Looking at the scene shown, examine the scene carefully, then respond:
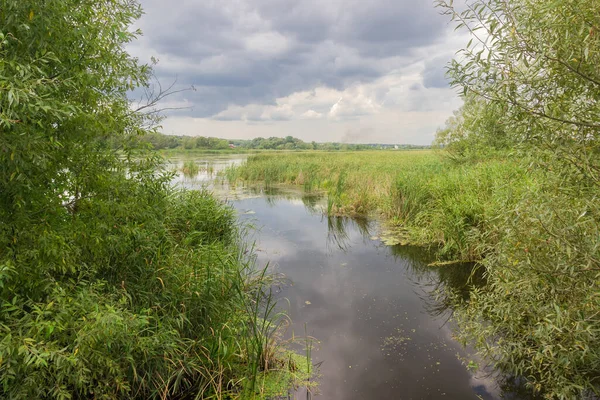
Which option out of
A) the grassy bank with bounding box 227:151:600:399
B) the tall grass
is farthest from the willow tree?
the tall grass

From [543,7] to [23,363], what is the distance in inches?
159

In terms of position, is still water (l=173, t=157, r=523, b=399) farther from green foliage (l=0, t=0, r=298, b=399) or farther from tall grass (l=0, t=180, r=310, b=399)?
green foliage (l=0, t=0, r=298, b=399)

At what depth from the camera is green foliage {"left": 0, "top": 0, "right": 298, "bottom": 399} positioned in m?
2.02

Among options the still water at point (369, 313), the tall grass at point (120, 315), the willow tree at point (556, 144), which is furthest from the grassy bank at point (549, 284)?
the tall grass at point (120, 315)

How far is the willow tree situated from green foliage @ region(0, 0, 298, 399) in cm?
270

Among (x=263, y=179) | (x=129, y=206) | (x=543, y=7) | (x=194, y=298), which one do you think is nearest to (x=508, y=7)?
(x=543, y=7)

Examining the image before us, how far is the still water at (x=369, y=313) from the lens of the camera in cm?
359

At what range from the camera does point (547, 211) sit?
2.52 meters

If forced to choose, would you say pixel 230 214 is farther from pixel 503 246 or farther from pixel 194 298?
pixel 503 246

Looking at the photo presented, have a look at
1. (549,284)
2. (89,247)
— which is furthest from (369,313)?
(89,247)

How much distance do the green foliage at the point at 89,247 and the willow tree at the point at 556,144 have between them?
2.70m

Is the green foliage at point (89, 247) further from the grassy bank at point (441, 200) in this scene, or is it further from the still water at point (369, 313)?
the grassy bank at point (441, 200)

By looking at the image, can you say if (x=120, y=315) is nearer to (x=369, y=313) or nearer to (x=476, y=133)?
(x=369, y=313)

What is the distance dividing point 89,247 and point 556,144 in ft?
12.1
